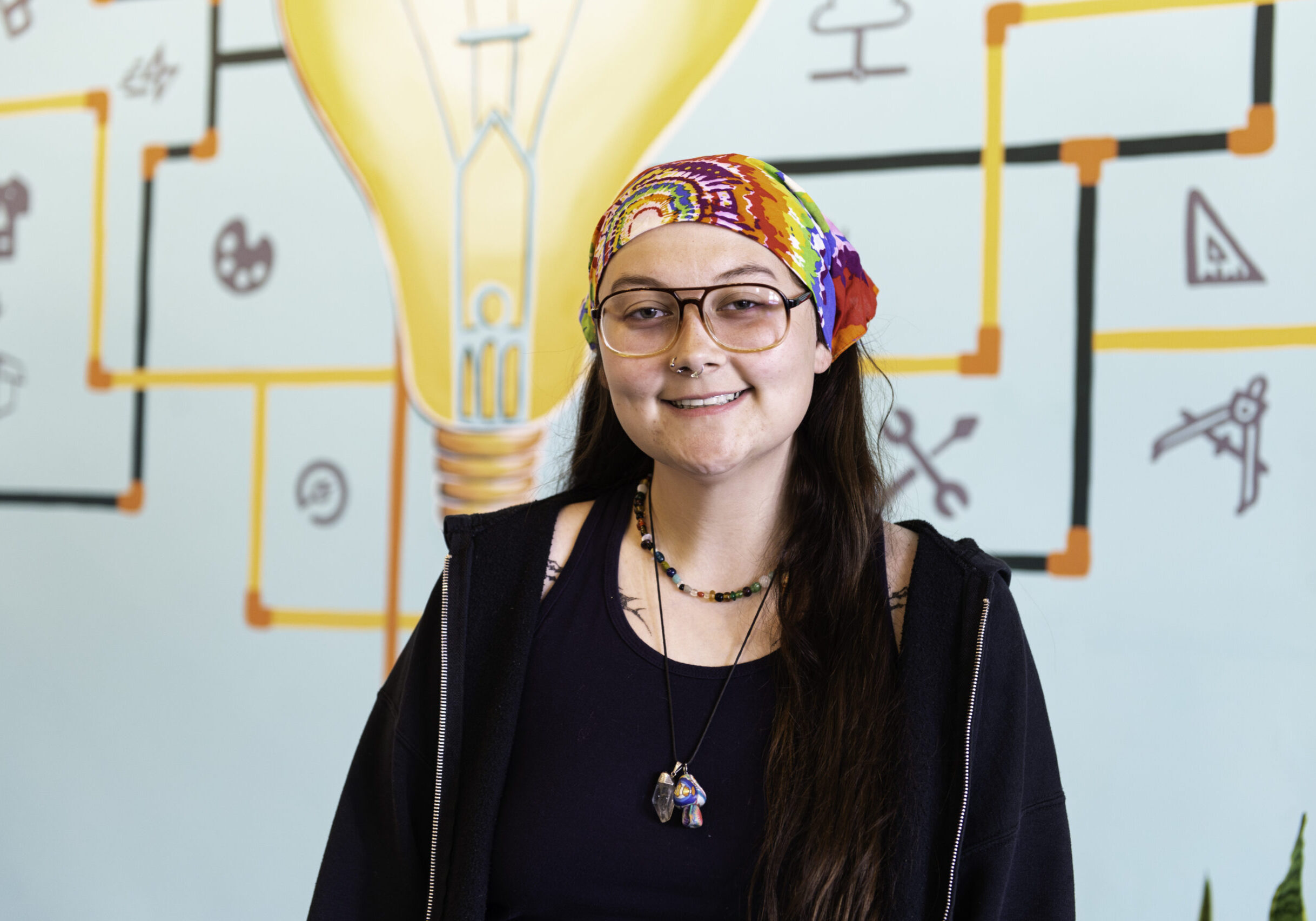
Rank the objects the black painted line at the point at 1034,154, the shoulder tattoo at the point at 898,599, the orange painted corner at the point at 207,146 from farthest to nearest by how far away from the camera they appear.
→ the orange painted corner at the point at 207,146
the black painted line at the point at 1034,154
the shoulder tattoo at the point at 898,599

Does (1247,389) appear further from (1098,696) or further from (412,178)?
(412,178)

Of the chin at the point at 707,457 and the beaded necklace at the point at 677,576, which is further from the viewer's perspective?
the beaded necklace at the point at 677,576

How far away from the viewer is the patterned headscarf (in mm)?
1095

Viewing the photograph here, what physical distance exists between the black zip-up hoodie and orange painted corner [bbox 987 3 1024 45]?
114cm

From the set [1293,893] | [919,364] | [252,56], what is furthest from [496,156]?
[1293,893]

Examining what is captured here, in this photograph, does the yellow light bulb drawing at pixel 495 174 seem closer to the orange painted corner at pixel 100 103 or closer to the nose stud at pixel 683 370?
the orange painted corner at pixel 100 103

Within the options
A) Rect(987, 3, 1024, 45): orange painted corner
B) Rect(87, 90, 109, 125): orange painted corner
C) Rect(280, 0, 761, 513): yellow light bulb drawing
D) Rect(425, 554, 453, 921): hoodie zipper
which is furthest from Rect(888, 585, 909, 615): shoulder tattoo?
Rect(87, 90, 109, 125): orange painted corner

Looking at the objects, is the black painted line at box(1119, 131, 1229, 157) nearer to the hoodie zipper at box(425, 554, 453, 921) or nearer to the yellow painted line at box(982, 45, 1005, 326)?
the yellow painted line at box(982, 45, 1005, 326)

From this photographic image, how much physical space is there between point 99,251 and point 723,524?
77.3 inches

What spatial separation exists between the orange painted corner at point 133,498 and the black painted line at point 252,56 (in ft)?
3.25

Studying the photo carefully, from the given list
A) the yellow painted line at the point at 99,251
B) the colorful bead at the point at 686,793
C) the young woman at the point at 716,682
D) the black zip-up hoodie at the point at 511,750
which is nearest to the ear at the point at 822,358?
the young woman at the point at 716,682

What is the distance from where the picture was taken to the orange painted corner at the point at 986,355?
1.90 meters

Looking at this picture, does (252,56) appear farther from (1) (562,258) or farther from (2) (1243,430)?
(2) (1243,430)

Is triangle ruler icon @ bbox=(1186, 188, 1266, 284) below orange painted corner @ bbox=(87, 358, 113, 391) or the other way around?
the other way around
